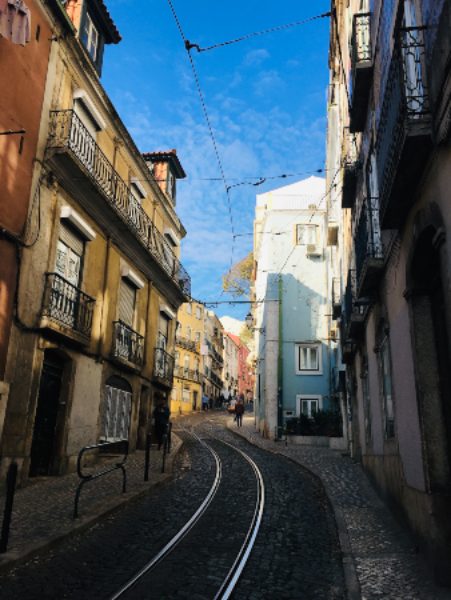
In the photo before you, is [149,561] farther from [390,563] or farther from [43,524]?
[390,563]

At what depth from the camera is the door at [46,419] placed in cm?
1066

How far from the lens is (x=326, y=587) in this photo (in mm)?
4746

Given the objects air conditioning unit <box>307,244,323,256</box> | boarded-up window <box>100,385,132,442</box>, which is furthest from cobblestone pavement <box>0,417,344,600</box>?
air conditioning unit <box>307,244,323,256</box>

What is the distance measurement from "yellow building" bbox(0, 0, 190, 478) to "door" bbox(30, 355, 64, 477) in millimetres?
25

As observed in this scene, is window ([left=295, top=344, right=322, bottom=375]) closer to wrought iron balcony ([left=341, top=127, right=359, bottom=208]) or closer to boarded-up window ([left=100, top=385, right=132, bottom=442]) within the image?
boarded-up window ([left=100, top=385, right=132, bottom=442])

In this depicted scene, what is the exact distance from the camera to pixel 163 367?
19.3 m

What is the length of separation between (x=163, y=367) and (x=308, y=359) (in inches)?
376

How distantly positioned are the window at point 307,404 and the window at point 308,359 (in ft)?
4.16

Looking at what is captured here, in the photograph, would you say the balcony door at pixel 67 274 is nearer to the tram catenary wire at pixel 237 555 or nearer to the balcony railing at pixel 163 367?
the tram catenary wire at pixel 237 555

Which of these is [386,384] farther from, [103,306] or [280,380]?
[280,380]

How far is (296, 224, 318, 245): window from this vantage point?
92.4ft

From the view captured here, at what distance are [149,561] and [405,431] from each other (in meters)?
3.64

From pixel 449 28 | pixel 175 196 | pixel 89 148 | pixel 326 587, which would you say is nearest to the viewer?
pixel 449 28

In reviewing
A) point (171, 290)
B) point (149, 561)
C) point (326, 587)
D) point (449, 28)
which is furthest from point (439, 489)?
point (171, 290)
